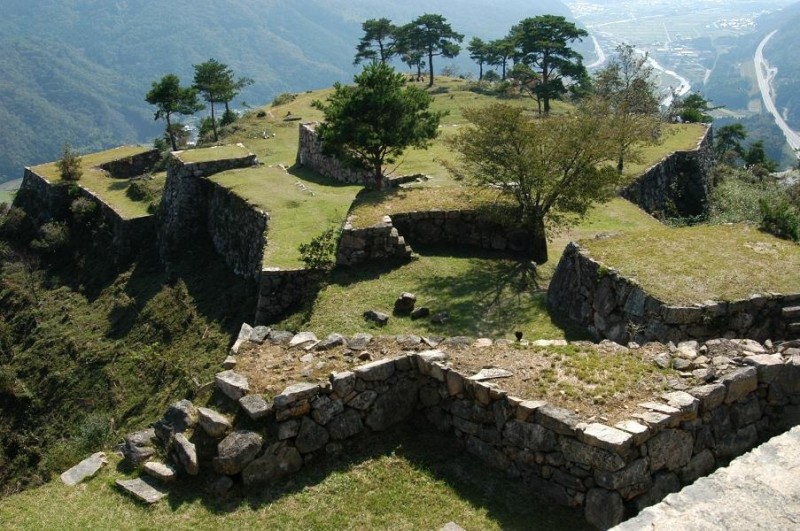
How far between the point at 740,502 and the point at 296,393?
464 centimetres

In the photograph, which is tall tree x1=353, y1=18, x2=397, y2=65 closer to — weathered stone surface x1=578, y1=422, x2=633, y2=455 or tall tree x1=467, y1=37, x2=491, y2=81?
tall tree x1=467, y1=37, x2=491, y2=81

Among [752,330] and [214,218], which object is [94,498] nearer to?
[752,330]

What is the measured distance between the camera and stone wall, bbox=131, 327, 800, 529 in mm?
6730

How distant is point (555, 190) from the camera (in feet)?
56.4

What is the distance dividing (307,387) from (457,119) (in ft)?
120

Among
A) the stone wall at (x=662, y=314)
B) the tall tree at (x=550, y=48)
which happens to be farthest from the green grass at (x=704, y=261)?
the tall tree at (x=550, y=48)

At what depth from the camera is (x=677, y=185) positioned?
3158 cm

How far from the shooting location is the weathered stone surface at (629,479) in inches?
260

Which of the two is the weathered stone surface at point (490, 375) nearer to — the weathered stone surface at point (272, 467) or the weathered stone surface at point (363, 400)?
the weathered stone surface at point (363, 400)

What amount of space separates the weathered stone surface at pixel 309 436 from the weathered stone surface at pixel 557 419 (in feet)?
8.57

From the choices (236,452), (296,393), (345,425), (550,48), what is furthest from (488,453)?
(550,48)

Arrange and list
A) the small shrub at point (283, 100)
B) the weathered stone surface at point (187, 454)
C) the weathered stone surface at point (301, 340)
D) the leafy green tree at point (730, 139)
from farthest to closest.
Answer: the small shrub at point (283, 100), the leafy green tree at point (730, 139), the weathered stone surface at point (301, 340), the weathered stone surface at point (187, 454)

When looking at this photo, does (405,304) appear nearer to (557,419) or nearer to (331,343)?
(331,343)

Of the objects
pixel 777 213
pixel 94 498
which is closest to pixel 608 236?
pixel 777 213
